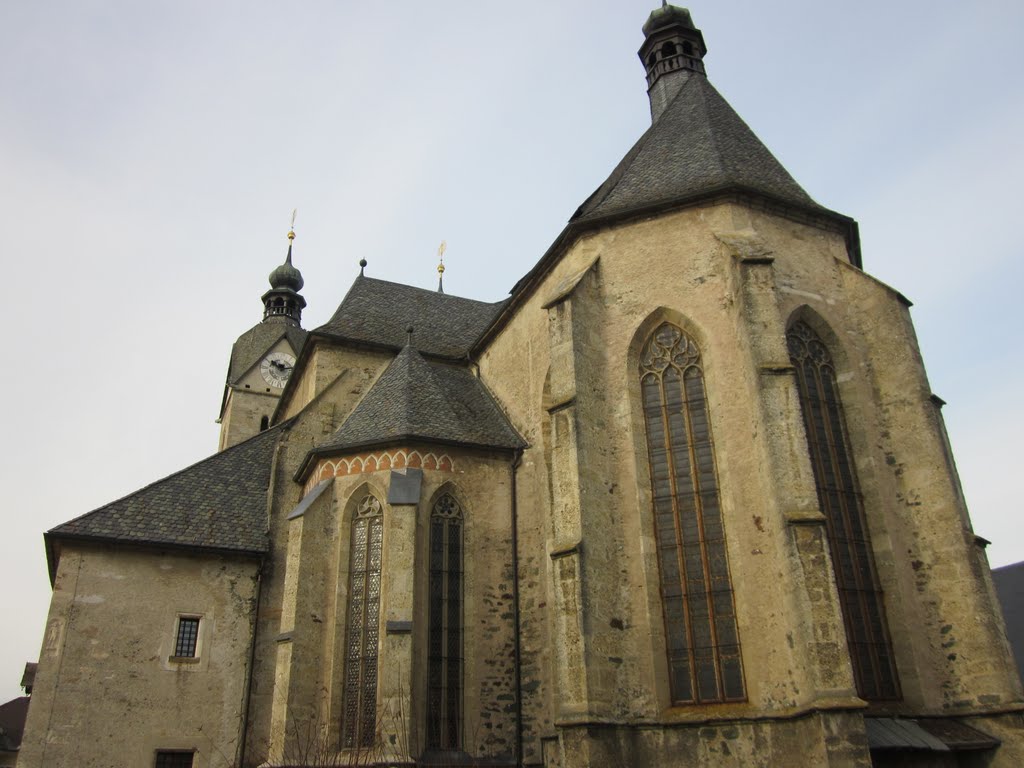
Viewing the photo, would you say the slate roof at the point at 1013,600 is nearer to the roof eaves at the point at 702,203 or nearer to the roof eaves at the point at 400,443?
the roof eaves at the point at 702,203

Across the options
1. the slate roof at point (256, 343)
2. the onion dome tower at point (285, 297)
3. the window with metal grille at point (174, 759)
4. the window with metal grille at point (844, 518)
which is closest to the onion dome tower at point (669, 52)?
the window with metal grille at point (844, 518)

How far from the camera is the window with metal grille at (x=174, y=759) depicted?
15.2 metres

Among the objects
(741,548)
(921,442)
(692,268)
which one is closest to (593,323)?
(692,268)

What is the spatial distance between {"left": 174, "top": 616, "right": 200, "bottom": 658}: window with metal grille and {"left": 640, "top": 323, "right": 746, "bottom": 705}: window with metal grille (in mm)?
9313

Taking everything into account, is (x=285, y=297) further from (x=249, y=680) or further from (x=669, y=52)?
(x=249, y=680)

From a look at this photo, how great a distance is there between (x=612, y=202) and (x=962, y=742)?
10.1 meters

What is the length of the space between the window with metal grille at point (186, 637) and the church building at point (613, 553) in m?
0.04

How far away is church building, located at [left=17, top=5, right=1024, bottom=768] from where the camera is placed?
449 inches

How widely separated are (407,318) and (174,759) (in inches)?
485

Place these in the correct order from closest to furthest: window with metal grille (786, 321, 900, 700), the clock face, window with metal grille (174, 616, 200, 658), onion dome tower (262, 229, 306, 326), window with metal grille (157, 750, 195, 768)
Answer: window with metal grille (786, 321, 900, 700)
window with metal grille (157, 750, 195, 768)
window with metal grille (174, 616, 200, 658)
the clock face
onion dome tower (262, 229, 306, 326)

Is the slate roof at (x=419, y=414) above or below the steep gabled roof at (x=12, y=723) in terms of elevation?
above

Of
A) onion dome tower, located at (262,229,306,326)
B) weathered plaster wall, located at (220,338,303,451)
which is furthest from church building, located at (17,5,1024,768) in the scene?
onion dome tower, located at (262,229,306,326)

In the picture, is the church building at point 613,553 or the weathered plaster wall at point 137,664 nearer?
the church building at point 613,553

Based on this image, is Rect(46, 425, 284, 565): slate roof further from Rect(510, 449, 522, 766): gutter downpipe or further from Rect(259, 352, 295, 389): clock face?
Rect(259, 352, 295, 389): clock face
